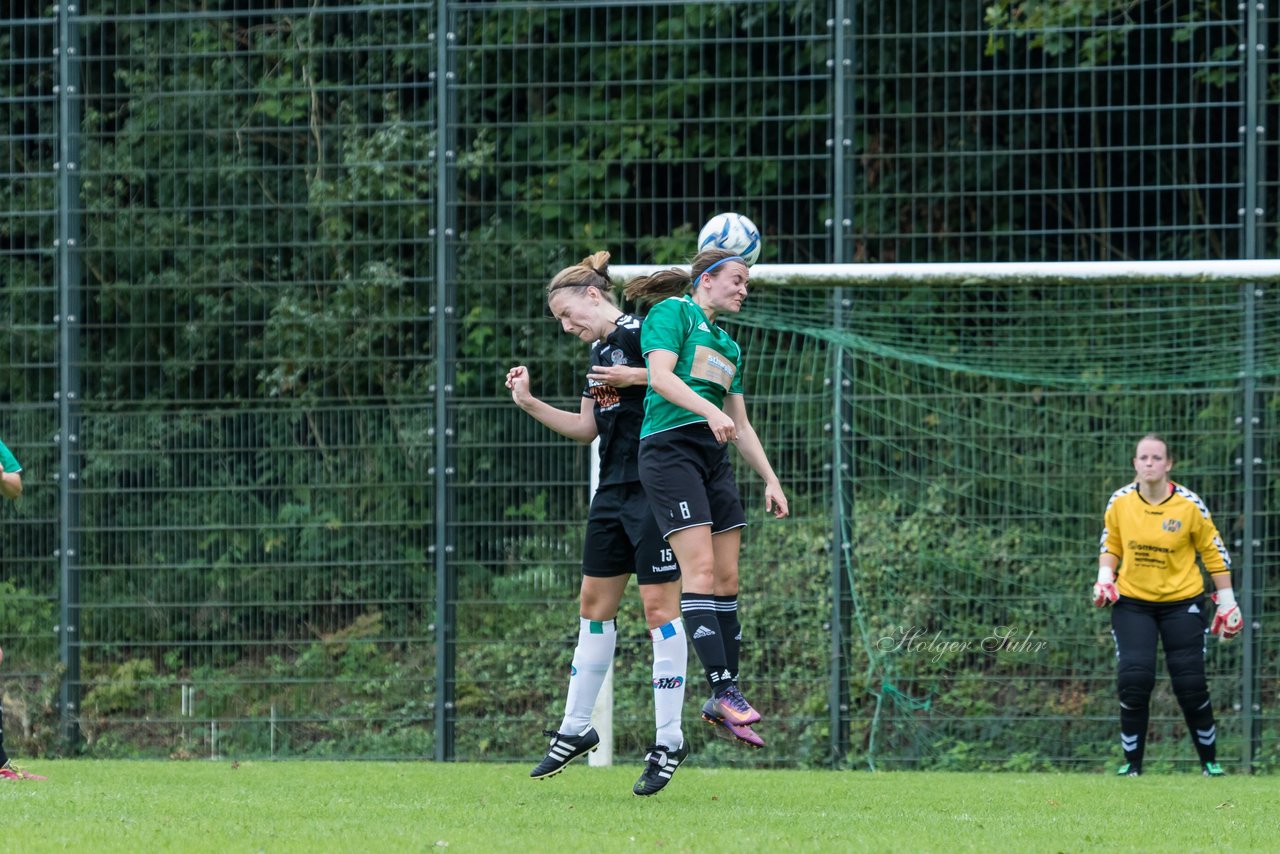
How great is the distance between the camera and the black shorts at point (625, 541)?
20.0ft

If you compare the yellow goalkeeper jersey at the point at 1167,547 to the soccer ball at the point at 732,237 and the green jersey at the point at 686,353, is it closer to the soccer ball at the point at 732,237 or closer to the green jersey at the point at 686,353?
the soccer ball at the point at 732,237

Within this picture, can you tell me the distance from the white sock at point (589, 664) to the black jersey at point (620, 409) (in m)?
0.54

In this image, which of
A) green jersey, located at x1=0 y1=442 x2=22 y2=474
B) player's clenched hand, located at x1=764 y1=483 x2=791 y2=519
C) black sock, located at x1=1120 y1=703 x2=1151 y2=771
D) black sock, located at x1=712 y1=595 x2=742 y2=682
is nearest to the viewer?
player's clenched hand, located at x1=764 y1=483 x2=791 y2=519

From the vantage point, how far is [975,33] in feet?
32.4

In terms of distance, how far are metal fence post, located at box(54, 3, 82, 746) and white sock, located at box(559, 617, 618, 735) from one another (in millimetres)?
5063

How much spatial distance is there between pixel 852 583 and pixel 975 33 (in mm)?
3278

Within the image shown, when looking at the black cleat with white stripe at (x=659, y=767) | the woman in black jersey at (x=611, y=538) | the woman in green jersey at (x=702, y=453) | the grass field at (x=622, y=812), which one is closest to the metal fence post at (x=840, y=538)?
the grass field at (x=622, y=812)

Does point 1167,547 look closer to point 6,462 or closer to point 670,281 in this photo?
point 670,281

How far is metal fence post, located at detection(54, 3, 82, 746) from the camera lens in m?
10.3

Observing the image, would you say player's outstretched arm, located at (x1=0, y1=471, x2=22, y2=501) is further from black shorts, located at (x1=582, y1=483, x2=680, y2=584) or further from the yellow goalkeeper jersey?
the yellow goalkeeper jersey

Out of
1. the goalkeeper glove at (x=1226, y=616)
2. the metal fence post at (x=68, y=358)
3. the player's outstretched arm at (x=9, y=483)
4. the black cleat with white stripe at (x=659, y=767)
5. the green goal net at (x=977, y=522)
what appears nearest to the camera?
the black cleat with white stripe at (x=659, y=767)

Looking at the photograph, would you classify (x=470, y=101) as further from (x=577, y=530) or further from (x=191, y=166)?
(x=577, y=530)

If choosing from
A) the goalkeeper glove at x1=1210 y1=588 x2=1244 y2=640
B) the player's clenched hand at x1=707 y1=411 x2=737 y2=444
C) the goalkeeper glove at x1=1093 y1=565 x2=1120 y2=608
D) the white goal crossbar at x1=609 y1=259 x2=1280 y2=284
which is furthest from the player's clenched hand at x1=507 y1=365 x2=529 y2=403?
the goalkeeper glove at x1=1210 y1=588 x2=1244 y2=640

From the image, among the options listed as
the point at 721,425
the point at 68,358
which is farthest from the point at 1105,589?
the point at 68,358
